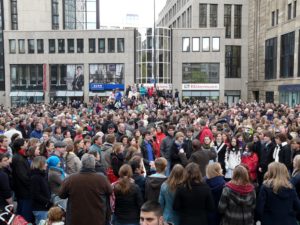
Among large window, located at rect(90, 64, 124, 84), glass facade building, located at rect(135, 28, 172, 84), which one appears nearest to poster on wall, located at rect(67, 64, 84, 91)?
large window, located at rect(90, 64, 124, 84)

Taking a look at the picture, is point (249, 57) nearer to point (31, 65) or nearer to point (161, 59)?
point (161, 59)

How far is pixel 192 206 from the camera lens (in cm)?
507

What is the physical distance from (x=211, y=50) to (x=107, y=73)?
1469 centimetres

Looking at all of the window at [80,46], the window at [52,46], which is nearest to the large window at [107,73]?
the window at [80,46]

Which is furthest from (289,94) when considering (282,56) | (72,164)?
(72,164)

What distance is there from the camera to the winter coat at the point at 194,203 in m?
5.07

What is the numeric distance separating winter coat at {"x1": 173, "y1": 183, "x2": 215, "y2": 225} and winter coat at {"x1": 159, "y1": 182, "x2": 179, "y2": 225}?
160mm

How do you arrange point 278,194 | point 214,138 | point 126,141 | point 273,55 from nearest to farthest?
point 278,194, point 126,141, point 214,138, point 273,55

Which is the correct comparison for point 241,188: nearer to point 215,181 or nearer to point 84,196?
point 215,181

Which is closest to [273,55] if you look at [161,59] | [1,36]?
[161,59]

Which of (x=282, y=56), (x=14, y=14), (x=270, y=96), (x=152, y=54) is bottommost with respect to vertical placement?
(x=270, y=96)

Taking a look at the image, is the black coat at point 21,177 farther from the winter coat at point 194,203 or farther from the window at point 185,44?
the window at point 185,44

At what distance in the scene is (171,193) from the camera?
208 inches

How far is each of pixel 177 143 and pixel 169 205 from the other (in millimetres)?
4124
